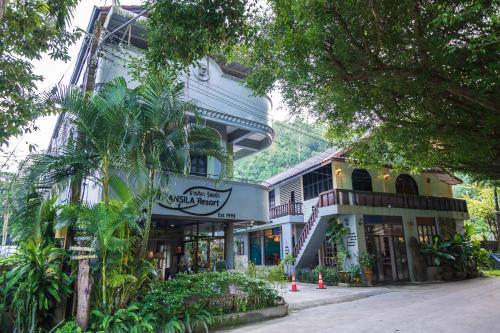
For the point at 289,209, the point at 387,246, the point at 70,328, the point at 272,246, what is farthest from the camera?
the point at 272,246

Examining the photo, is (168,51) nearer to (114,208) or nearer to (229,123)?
(114,208)

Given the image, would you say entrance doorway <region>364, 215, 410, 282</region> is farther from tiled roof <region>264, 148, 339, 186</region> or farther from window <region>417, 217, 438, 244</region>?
tiled roof <region>264, 148, 339, 186</region>

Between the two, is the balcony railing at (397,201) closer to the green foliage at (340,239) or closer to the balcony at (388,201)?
the balcony at (388,201)

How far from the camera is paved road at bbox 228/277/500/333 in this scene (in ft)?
26.1

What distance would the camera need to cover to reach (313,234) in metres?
19.2

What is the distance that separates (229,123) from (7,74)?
7.55m

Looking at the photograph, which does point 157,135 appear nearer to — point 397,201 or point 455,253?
point 397,201

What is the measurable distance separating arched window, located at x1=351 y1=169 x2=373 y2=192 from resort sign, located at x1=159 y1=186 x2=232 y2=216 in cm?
1057

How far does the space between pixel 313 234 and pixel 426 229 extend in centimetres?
690

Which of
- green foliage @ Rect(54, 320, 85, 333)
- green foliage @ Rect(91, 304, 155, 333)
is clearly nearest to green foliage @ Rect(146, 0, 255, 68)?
green foliage @ Rect(91, 304, 155, 333)

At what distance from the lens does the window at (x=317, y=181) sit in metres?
20.8

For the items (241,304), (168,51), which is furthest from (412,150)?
(168,51)

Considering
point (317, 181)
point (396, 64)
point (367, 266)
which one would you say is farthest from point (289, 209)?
point (396, 64)

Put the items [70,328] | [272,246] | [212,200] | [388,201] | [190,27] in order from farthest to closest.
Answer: [272,246], [388,201], [212,200], [70,328], [190,27]
